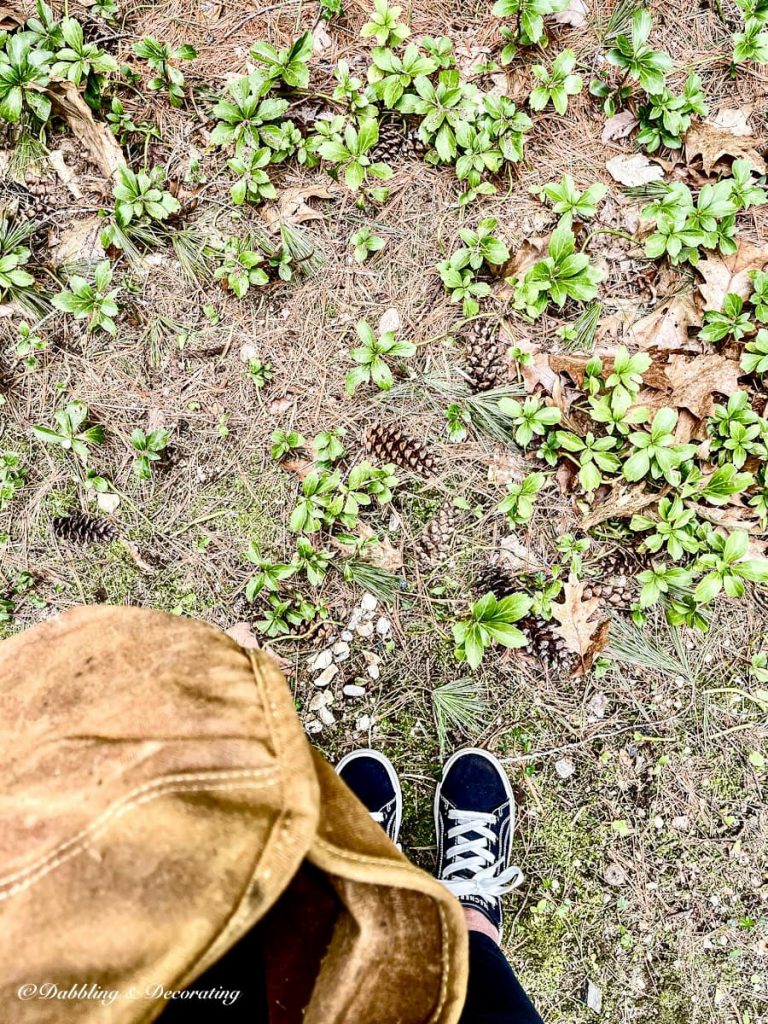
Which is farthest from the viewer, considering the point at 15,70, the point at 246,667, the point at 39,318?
the point at 39,318

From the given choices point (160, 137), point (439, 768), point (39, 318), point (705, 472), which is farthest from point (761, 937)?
point (160, 137)

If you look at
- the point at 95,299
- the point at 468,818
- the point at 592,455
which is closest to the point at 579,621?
the point at 592,455

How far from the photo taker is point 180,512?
2.66 m

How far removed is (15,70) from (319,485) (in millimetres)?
1930

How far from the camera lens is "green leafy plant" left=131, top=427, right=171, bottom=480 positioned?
2.60m

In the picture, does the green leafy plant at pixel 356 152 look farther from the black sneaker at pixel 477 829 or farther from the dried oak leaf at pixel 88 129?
the black sneaker at pixel 477 829

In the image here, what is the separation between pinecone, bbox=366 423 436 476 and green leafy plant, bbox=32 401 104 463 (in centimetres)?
109

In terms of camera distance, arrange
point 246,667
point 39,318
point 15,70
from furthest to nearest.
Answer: point 39,318
point 15,70
point 246,667

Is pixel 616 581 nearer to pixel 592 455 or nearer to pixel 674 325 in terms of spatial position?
pixel 592 455

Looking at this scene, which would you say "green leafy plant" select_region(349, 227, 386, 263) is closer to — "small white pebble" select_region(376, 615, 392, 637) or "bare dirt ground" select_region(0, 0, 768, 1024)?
"bare dirt ground" select_region(0, 0, 768, 1024)

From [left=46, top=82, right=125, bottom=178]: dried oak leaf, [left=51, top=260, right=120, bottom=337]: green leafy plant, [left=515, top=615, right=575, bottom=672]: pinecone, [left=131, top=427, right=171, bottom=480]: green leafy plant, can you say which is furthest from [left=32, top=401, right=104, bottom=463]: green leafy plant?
[left=515, top=615, right=575, bottom=672]: pinecone

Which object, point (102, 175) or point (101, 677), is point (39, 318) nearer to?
point (102, 175)

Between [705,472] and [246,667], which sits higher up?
[246,667]

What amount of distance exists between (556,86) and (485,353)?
102 centimetres
